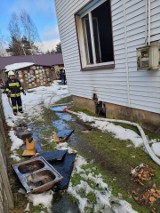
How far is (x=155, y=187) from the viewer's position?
2.59 m

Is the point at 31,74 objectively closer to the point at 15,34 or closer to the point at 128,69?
the point at 128,69

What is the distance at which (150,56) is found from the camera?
11.1 feet

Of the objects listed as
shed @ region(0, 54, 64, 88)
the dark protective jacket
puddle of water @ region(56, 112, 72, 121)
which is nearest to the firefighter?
the dark protective jacket

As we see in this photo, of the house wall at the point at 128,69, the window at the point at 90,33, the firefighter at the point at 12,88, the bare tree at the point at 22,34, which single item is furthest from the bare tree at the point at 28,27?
the house wall at the point at 128,69

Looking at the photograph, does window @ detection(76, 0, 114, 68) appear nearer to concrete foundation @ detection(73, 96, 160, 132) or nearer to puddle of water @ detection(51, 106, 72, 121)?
concrete foundation @ detection(73, 96, 160, 132)

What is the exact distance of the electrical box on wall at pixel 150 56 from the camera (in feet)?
11.0

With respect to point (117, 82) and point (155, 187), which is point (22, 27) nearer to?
point (117, 82)

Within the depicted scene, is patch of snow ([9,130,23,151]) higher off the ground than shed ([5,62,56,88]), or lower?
lower

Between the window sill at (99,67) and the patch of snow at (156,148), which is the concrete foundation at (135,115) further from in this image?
the window sill at (99,67)

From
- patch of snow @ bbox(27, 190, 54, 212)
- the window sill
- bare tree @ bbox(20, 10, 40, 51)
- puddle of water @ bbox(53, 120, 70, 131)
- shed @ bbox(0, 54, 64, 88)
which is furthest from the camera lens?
bare tree @ bbox(20, 10, 40, 51)

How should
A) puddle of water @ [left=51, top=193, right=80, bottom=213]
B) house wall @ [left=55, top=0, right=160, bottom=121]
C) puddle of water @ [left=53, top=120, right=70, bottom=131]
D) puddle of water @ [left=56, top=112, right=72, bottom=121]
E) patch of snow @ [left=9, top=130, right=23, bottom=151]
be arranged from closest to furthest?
puddle of water @ [left=51, top=193, right=80, bottom=213] < house wall @ [left=55, top=0, right=160, bottom=121] < patch of snow @ [left=9, top=130, right=23, bottom=151] < puddle of water @ [left=53, top=120, right=70, bottom=131] < puddle of water @ [left=56, top=112, right=72, bottom=121]

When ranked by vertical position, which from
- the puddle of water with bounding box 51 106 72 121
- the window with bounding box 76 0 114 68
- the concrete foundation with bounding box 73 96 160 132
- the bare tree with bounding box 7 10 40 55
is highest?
the bare tree with bounding box 7 10 40 55

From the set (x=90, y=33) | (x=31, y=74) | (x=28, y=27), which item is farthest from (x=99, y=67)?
(x=28, y=27)

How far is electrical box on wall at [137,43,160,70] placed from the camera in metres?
3.34
